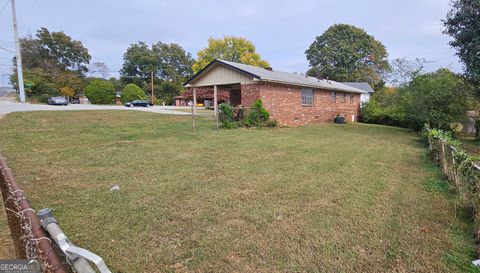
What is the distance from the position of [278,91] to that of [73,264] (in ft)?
46.7

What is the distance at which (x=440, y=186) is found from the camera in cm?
478

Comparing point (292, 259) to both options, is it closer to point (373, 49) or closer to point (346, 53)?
point (346, 53)

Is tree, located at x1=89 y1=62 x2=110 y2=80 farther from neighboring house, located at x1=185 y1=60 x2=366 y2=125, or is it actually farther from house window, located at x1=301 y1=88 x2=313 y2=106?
house window, located at x1=301 y1=88 x2=313 y2=106

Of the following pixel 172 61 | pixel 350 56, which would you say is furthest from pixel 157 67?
pixel 350 56

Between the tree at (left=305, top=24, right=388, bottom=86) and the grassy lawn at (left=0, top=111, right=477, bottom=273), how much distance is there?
139ft

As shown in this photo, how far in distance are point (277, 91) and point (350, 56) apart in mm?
36182

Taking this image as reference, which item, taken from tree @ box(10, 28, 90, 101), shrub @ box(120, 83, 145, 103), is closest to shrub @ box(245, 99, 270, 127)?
shrub @ box(120, 83, 145, 103)

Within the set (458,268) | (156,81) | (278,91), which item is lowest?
(458,268)

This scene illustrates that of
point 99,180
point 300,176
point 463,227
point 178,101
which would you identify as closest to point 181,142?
point 99,180

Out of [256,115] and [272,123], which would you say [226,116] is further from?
[272,123]

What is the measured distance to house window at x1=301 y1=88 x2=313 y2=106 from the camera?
16688mm

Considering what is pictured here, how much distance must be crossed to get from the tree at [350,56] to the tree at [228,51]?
38.7 feet

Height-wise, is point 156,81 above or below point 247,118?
above

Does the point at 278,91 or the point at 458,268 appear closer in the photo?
the point at 458,268
